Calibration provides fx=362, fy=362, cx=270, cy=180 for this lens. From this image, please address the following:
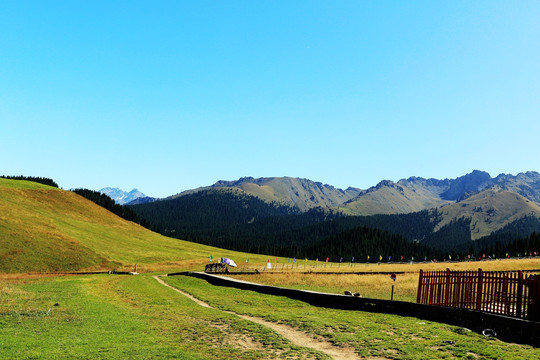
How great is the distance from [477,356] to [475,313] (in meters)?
5.35

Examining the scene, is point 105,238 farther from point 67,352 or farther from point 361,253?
point 361,253

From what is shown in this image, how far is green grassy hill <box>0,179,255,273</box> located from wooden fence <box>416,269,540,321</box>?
5894 cm

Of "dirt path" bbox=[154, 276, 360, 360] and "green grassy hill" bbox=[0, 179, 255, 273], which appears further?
"green grassy hill" bbox=[0, 179, 255, 273]

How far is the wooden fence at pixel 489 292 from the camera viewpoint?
16188 mm

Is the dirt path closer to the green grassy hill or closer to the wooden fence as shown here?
the wooden fence

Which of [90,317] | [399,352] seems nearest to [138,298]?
[90,317]

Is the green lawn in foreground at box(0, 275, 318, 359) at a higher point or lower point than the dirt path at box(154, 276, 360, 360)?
lower

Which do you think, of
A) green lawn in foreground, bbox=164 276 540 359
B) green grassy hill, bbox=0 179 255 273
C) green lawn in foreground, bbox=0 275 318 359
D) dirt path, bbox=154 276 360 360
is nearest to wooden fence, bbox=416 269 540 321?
green lawn in foreground, bbox=164 276 540 359

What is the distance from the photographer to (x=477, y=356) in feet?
41.0

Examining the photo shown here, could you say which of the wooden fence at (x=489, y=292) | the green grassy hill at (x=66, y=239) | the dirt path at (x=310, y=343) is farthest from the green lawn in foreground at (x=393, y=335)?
the green grassy hill at (x=66, y=239)

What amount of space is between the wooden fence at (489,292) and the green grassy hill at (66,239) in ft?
193

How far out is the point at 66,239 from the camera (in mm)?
75812

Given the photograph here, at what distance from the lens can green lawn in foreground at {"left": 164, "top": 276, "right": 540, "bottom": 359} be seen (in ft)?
42.3

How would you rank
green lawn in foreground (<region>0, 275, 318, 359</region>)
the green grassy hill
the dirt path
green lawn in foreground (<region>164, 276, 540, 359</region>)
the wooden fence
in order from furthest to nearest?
the green grassy hill → the wooden fence → the dirt path → green lawn in foreground (<region>164, 276, 540, 359</region>) → green lawn in foreground (<region>0, 275, 318, 359</region>)
